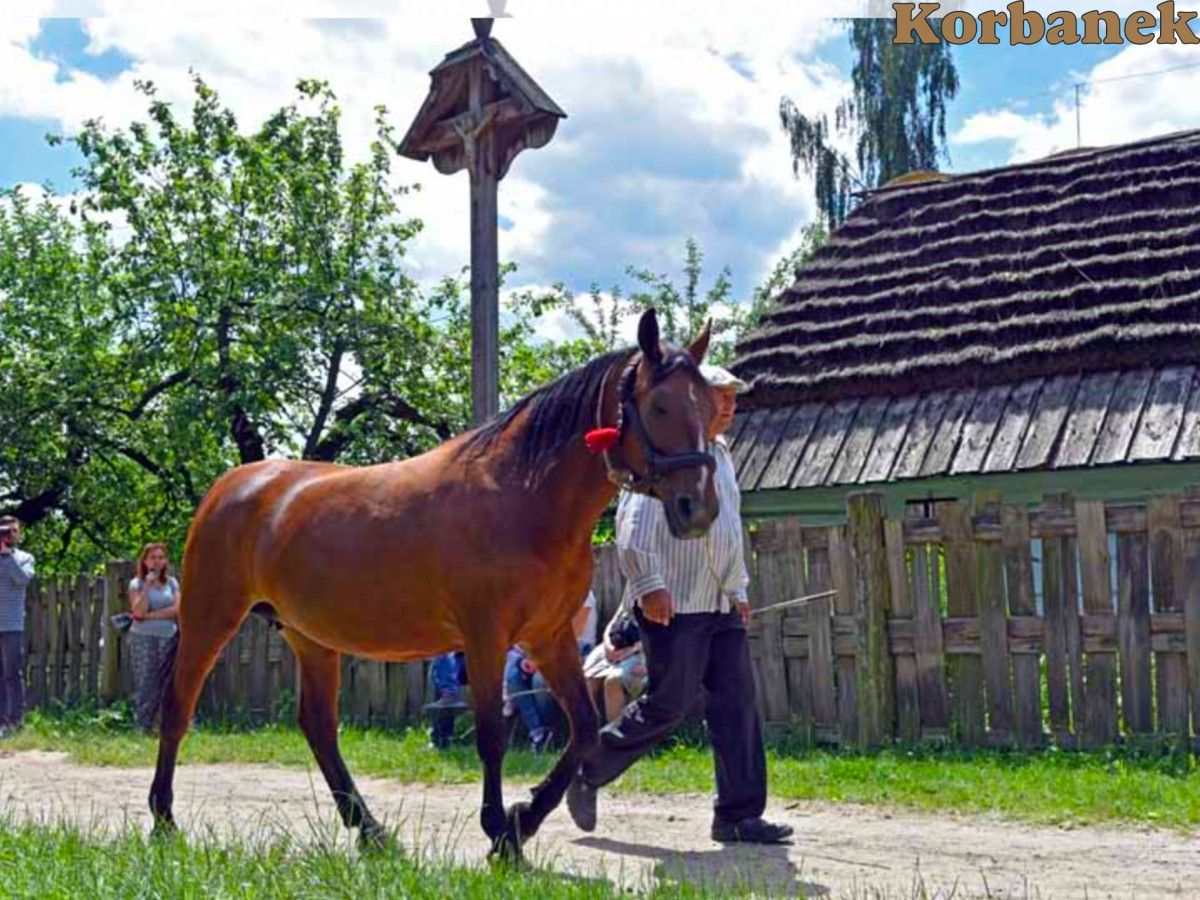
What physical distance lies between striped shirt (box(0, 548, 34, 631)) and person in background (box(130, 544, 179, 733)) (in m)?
1.02

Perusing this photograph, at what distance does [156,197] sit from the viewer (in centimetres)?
1933

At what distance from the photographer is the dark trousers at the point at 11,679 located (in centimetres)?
1394

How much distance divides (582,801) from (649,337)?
6.98 ft

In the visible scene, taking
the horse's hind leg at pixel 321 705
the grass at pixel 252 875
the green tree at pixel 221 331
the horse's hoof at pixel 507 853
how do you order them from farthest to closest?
the green tree at pixel 221 331, the horse's hind leg at pixel 321 705, the horse's hoof at pixel 507 853, the grass at pixel 252 875

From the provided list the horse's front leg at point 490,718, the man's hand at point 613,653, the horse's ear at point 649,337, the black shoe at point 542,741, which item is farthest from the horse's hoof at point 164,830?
the black shoe at point 542,741

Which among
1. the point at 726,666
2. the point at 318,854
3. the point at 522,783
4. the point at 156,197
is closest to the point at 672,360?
the point at 726,666

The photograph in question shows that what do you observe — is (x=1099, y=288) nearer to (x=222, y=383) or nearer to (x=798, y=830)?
(x=798, y=830)

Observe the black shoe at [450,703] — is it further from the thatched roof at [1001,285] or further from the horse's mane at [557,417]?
the horse's mane at [557,417]

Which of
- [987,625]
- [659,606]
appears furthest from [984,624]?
[659,606]

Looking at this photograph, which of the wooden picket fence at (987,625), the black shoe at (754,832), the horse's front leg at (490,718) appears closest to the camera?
the horse's front leg at (490,718)

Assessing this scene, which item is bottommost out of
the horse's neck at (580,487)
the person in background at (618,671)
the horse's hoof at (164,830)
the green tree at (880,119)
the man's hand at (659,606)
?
the horse's hoof at (164,830)

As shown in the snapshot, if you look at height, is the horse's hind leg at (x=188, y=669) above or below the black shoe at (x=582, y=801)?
above

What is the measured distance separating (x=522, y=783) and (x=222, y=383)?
10146 mm

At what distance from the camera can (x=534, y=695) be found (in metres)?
10.7
